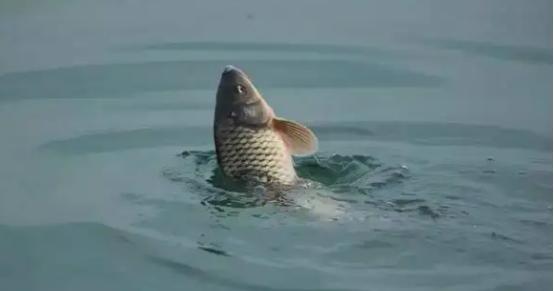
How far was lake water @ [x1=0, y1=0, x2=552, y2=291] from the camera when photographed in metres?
4.92

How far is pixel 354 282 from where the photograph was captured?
4.70 meters

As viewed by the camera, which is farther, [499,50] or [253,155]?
[499,50]

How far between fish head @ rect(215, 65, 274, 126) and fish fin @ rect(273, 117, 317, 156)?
69mm

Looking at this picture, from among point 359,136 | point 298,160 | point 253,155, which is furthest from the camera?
point 359,136

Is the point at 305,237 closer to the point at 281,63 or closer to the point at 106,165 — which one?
the point at 106,165

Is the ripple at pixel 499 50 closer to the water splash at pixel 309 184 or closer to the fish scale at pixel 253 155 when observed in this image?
the water splash at pixel 309 184

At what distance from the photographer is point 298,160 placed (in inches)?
248

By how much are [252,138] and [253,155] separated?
9 centimetres

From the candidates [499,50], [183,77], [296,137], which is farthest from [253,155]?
[499,50]

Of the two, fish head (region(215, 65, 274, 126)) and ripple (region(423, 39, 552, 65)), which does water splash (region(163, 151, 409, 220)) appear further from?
ripple (region(423, 39, 552, 65))

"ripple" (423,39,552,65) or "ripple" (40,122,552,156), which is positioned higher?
"ripple" (423,39,552,65)

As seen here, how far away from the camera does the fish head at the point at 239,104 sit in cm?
559

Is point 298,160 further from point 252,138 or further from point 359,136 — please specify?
point 252,138

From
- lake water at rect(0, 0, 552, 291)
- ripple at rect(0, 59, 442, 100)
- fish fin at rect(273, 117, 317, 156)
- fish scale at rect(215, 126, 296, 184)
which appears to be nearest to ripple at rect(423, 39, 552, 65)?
lake water at rect(0, 0, 552, 291)
